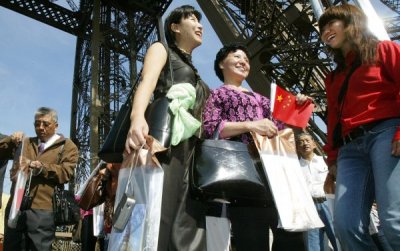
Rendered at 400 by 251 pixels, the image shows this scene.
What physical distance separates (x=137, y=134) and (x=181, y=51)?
0.68m

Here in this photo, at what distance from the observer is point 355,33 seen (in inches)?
88.5

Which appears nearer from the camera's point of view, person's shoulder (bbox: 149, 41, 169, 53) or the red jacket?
the red jacket

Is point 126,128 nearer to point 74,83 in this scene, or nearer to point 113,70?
point 113,70

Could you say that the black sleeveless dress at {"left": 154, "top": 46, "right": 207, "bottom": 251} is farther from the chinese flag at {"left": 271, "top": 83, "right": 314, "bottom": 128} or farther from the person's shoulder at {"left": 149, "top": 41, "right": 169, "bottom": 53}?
the chinese flag at {"left": 271, "top": 83, "right": 314, "bottom": 128}

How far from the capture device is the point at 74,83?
19.5m

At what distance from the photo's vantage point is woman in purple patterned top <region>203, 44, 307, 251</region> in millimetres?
2320

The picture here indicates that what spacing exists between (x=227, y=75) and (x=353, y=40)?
85 centimetres

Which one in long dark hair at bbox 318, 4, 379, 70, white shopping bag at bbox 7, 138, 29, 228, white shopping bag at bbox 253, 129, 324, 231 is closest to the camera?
white shopping bag at bbox 253, 129, 324, 231

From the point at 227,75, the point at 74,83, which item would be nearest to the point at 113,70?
the point at 74,83

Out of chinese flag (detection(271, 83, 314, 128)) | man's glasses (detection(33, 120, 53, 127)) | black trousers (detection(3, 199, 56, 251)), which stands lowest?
black trousers (detection(3, 199, 56, 251))

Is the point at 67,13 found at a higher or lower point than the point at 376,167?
higher

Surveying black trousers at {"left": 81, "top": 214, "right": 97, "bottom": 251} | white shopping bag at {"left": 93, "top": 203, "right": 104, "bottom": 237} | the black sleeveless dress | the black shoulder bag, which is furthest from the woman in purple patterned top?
black trousers at {"left": 81, "top": 214, "right": 97, "bottom": 251}

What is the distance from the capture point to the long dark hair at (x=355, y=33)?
85.5 inches

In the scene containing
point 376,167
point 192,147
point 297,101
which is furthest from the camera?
point 297,101
